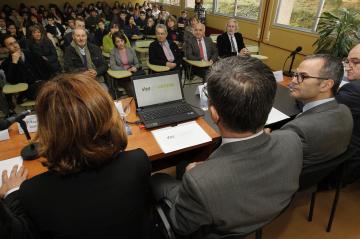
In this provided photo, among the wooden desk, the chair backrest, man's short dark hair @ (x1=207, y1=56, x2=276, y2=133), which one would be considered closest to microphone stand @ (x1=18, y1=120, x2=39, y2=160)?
the wooden desk

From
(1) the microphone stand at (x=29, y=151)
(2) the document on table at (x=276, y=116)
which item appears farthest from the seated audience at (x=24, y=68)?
(2) the document on table at (x=276, y=116)

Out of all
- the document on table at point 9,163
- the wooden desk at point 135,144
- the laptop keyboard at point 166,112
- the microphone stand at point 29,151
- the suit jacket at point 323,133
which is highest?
the suit jacket at point 323,133

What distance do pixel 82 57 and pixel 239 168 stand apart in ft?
9.94

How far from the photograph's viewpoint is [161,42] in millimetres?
3770

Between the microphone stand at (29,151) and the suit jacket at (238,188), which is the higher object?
the suit jacket at (238,188)

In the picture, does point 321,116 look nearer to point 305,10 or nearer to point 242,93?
point 242,93

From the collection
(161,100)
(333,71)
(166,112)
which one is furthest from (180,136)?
(333,71)

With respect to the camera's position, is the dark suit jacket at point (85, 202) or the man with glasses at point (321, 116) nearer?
the dark suit jacket at point (85, 202)

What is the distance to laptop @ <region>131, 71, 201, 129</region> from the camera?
1.61 metres

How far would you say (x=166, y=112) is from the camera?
165 centimetres

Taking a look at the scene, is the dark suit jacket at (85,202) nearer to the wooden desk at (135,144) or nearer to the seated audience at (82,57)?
the wooden desk at (135,144)

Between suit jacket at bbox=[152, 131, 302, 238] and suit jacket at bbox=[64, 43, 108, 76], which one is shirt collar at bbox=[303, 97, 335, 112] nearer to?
suit jacket at bbox=[152, 131, 302, 238]

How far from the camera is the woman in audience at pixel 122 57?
351cm

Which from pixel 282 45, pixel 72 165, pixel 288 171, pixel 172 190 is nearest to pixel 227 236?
pixel 288 171
